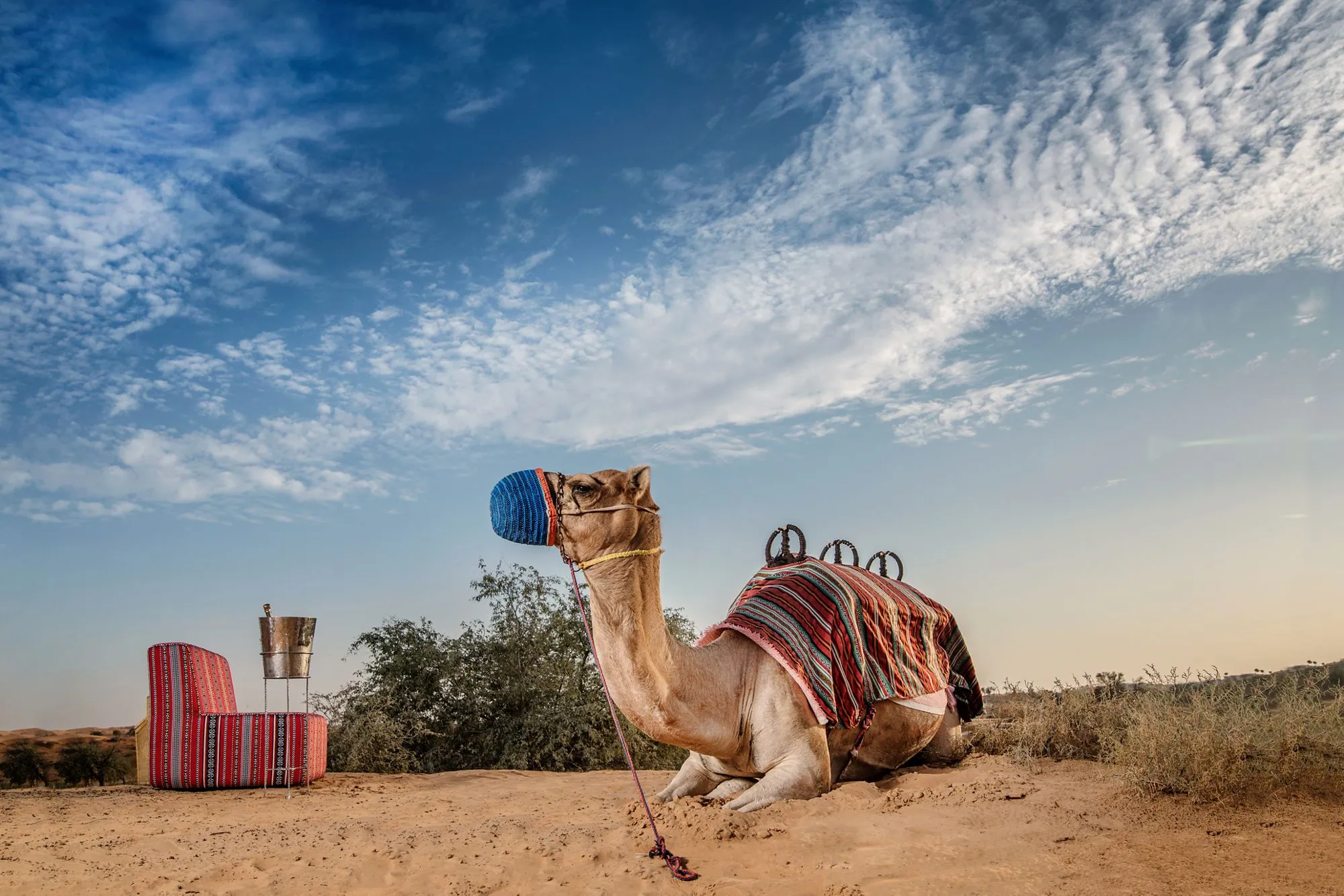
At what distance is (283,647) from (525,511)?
21.0 feet

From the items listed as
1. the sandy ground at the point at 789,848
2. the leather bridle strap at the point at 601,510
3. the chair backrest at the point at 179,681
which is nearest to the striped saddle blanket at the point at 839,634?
the sandy ground at the point at 789,848

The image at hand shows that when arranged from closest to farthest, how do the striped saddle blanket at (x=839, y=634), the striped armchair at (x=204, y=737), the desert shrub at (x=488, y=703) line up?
Result: the striped saddle blanket at (x=839, y=634) < the striped armchair at (x=204, y=737) < the desert shrub at (x=488, y=703)

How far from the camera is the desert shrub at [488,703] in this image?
13562 mm

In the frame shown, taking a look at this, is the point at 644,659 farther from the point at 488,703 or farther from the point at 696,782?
the point at 488,703

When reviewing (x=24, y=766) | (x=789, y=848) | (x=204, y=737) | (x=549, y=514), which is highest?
(x=549, y=514)

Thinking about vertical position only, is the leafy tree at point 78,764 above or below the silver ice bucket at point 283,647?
below

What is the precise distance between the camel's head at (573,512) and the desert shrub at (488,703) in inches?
371

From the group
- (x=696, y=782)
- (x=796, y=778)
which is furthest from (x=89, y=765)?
(x=796, y=778)

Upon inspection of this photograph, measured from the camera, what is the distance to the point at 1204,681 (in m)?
7.48

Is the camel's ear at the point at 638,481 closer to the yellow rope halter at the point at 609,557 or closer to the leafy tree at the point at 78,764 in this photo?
the yellow rope halter at the point at 609,557

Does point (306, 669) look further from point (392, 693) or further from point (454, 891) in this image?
Result: point (454, 891)

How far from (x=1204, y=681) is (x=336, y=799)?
799 cm

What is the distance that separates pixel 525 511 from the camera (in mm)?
4945

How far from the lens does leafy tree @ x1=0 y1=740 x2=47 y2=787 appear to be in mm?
14430
